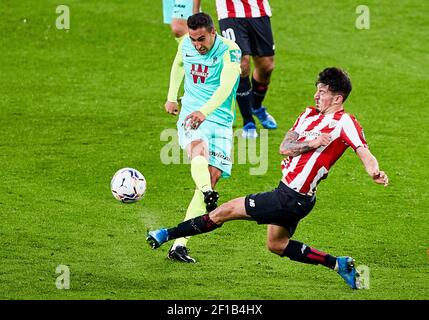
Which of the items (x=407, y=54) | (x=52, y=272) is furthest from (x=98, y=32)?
(x=52, y=272)

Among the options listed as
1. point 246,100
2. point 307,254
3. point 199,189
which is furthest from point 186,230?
point 246,100

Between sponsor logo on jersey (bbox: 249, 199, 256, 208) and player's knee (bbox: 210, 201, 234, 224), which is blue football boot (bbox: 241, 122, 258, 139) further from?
sponsor logo on jersey (bbox: 249, 199, 256, 208)

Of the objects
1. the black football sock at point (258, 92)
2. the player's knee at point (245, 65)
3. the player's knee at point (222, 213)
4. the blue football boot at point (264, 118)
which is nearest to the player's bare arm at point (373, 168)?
the player's knee at point (222, 213)

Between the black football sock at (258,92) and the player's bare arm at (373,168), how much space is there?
5331mm

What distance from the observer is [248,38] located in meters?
12.8

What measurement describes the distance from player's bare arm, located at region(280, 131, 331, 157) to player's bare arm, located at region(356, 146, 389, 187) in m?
0.26

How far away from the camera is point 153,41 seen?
56.5ft

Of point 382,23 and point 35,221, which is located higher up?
point 382,23

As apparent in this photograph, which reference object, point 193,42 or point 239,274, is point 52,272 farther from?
point 193,42

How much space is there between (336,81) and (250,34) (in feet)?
15.5

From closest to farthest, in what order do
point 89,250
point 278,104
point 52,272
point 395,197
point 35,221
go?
1. point 52,272
2. point 89,250
3. point 35,221
4. point 395,197
5. point 278,104

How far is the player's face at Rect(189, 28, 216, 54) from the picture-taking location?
9312 mm

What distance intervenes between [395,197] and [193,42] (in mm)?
3016

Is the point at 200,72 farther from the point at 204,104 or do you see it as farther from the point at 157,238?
the point at 157,238
